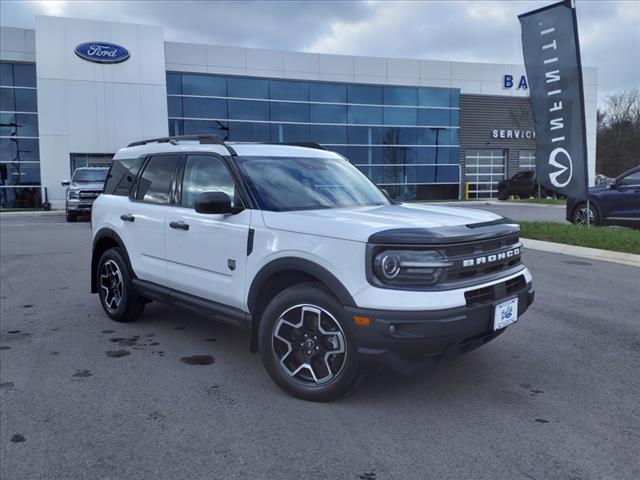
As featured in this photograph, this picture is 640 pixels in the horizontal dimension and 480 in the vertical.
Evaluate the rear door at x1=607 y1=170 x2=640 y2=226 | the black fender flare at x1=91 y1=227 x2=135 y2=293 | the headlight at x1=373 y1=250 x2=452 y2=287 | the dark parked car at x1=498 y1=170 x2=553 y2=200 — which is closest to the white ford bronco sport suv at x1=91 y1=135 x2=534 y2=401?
the headlight at x1=373 y1=250 x2=452 y2=287

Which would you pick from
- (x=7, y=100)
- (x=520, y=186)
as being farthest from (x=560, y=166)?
(x=7, y=100)

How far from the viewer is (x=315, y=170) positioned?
4.80 m

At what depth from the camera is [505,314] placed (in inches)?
146

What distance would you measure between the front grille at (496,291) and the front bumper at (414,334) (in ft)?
0.10

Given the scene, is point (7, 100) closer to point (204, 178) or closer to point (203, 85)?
point (203, 85)

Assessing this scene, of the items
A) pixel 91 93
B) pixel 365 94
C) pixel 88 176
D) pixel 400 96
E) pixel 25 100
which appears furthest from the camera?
pixel 400 96

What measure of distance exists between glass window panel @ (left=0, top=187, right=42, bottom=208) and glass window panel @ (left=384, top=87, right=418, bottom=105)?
19578 mm

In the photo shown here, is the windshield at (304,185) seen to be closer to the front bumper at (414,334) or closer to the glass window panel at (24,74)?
the front bumper at (414,334)

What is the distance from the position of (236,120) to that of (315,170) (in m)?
25.9

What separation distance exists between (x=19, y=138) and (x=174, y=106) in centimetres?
770

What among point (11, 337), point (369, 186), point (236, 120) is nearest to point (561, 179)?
point (369, 186)

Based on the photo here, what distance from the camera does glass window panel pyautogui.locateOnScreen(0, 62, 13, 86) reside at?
1063 inches

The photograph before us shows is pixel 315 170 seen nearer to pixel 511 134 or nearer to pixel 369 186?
pixel 369 186

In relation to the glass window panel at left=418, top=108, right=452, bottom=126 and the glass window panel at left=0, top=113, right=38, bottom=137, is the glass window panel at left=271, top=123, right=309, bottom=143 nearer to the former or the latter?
the glass window panel at left=418, top=108, right=452, bottom=126
